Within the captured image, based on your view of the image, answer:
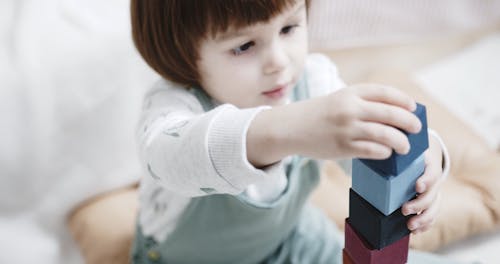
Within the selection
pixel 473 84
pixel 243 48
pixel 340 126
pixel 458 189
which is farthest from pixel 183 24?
pixel 473 84


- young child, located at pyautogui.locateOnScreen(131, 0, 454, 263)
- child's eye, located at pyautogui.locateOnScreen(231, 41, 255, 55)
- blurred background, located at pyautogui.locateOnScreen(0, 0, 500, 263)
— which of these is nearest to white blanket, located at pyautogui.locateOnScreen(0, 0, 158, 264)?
blurred background, located at pyautogui.locateOnScreen(0, 0, 500, 263)

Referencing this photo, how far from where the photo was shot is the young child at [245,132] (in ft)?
1.40

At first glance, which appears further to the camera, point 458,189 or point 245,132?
point 458,189

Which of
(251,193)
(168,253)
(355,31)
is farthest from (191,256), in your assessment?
(355,31)

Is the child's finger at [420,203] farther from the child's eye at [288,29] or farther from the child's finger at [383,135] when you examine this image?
the child's eye at [288,29]

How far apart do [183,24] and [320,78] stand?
23 cm

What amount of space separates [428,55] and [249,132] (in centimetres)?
89

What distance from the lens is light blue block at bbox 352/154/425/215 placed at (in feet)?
1.43

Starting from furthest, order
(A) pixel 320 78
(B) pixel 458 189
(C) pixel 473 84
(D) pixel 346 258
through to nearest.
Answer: (C) pixel 473 84, (B) pixel 458 189, (A) pixel 320 78, (D) pixel 346 258

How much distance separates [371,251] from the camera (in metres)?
0.47

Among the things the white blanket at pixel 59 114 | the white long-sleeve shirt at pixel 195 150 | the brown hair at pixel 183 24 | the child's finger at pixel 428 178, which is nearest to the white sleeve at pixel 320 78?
the white long-sleeve shirt at pixel 195 150

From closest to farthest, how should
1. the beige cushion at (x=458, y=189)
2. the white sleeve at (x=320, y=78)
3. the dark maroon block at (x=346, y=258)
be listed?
the dark maroon block at (x=346, y=258) → the white sleeve at (x=320, y=78) → the beige cushion at (x=458, y=189)

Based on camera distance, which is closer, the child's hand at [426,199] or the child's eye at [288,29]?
the child's hand at [426,199]

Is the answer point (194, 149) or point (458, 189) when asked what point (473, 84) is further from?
point (194, 149)
